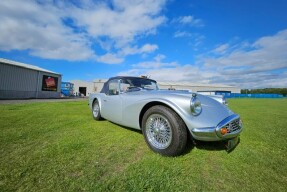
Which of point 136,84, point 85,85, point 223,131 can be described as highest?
point 85,85

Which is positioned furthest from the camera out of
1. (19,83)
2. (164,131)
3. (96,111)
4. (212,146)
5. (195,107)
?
(19,83)

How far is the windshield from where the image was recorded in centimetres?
429

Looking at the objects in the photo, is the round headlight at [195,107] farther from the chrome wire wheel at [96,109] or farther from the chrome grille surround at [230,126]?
the chrome wire wheel at [96,109]

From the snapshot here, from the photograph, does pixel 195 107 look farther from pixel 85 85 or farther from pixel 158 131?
pixel 85 85

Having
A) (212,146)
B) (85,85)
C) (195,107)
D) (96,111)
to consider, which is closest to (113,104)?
(96,111)

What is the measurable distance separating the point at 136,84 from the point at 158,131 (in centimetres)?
189

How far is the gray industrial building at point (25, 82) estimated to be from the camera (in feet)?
64.2

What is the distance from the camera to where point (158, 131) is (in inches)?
114

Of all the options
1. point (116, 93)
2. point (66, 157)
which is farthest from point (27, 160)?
point (116, 93)

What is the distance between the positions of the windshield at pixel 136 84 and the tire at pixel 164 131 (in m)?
1.36

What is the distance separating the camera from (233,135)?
8.68ft

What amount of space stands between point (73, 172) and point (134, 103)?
5.48 feet

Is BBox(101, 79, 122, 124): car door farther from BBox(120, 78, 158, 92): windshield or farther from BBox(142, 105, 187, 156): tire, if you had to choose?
BBox(142, 105, 187, 156): tire

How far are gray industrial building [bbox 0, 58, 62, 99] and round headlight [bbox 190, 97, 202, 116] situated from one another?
2332cm
